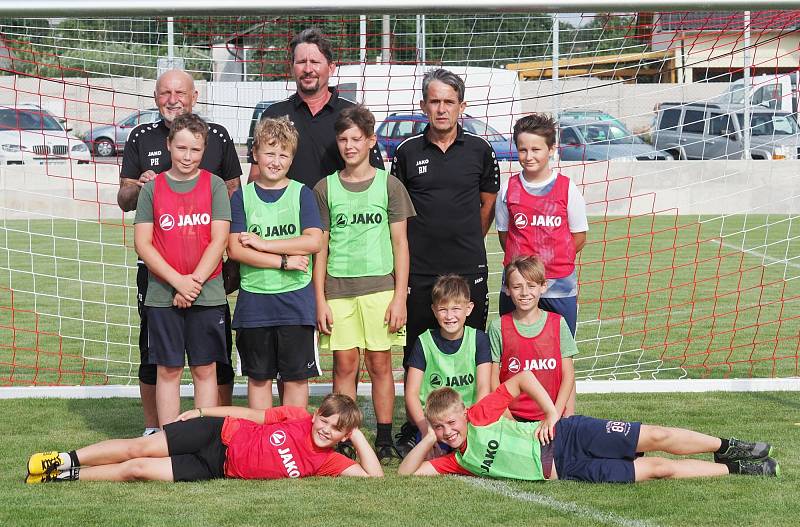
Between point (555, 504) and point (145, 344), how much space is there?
2.30 metres

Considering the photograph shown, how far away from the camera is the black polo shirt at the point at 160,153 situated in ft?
18.4

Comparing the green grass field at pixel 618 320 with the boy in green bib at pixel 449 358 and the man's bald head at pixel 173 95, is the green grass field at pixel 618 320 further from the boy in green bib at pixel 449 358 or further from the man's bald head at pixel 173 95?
the boy in green bib at pixel 449 358

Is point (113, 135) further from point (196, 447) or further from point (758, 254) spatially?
point (196, 447)

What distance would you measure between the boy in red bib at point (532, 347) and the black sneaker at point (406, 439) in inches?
23.8

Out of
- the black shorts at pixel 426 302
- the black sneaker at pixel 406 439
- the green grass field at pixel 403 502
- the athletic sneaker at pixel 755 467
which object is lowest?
the black sneaker at pixel 406 439

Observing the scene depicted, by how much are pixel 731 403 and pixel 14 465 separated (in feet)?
14.1

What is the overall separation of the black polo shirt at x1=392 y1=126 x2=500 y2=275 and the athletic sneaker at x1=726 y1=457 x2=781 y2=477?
1.65m

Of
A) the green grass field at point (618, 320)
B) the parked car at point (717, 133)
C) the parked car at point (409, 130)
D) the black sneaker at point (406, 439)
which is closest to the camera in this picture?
the black sneaker at point (406, 439)

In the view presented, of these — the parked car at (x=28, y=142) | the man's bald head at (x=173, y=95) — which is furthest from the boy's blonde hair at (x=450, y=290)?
the parked car at (x=28, y=142)

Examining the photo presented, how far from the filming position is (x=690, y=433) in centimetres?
506

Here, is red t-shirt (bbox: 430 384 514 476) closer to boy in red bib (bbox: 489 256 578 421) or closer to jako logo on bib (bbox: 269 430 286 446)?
boy in red bib (bbox: 489 256 578 421)

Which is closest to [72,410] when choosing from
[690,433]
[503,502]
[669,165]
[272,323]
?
[272,323]

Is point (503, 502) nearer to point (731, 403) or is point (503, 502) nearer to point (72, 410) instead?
point (731, 403)

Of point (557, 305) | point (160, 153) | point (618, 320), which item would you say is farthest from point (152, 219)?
point (618, 320)
